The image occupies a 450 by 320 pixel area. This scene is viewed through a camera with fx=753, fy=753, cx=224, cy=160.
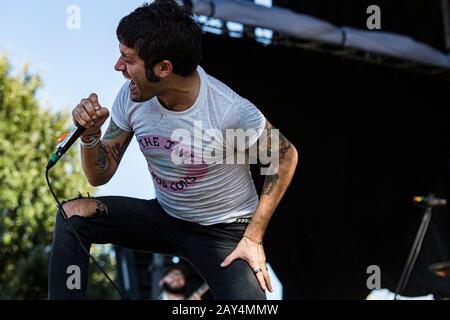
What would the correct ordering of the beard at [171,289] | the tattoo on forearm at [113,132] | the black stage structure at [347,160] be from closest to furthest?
the tattoo on forearm at [113,132], the beard at [171,289], the black stage structure at [347,160]

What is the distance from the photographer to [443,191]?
7762mm

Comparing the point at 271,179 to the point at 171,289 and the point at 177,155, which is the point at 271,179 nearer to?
the point at 177,155

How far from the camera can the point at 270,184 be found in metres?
3.05

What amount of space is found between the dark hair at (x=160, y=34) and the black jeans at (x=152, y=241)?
1.92 feet

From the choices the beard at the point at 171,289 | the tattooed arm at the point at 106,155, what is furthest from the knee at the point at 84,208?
the beard at the point at 171,289

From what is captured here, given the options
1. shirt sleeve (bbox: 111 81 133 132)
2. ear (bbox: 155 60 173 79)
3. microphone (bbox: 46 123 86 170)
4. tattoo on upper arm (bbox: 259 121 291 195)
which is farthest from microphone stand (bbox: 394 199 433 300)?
microphone (bbox: 46 123 86 170)

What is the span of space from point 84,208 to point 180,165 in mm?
422

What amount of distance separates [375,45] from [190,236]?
437 centimetres

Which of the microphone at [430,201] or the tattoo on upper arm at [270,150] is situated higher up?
the tattoo on upper arm at [270,150]

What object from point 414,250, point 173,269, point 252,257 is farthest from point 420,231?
point 252,257

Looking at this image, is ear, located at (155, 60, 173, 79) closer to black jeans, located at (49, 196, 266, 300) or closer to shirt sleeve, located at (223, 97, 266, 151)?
shirt sleeve, located at (223, 97, 266, 151)

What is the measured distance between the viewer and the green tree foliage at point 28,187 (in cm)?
1167

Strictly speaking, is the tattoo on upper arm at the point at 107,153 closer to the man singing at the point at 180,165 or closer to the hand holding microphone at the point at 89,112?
the man singing at the point at 180,165

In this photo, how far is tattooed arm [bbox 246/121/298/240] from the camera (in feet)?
9.83
